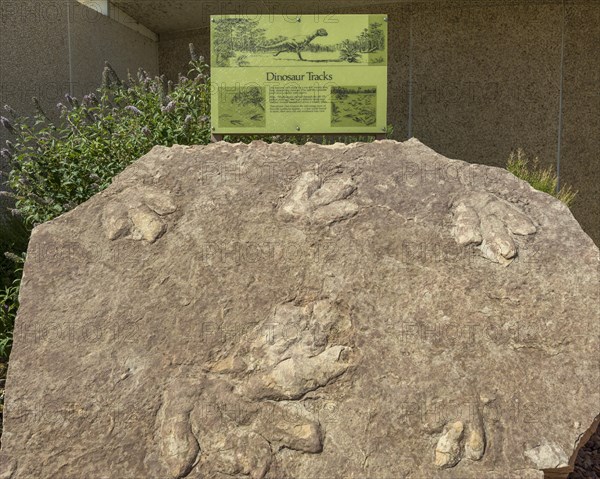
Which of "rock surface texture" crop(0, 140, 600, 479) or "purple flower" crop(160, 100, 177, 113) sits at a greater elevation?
"purple flower" crop(160, 100, 177, 113)

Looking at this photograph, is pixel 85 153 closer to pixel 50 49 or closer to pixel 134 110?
pixel 134 110

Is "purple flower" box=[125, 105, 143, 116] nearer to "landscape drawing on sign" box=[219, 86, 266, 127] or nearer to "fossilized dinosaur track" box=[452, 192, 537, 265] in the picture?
"landscape drawing on sign" box=[219, 86, 266, 127]

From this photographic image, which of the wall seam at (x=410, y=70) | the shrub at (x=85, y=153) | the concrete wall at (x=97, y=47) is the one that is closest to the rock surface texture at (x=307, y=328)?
the shrub at (x=85, y=153)

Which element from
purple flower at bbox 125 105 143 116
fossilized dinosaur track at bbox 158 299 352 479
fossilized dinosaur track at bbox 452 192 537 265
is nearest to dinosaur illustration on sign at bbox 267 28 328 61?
purple flower at bbox 125 105 143 116

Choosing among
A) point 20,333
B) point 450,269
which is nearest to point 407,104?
point 450,269

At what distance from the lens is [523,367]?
2.40 m

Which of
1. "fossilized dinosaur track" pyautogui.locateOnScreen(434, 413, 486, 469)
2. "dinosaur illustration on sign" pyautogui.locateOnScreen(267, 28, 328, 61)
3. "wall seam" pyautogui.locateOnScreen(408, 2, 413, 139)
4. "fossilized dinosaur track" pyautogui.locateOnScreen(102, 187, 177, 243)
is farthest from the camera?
"wall seam" pyautogui.locateOnScreen(408, 2, 413, 139)

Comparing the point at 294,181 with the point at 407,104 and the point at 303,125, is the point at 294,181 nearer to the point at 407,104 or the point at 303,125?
the point at 303,125

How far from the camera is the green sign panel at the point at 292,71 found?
13.8 feet

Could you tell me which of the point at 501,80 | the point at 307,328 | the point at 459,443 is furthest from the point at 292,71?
the point at 501,80

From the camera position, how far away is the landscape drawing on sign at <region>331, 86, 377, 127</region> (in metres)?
4.23

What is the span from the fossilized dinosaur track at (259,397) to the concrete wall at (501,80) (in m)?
4.71

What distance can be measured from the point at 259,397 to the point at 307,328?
1.12ft

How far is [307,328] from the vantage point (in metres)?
2.52
